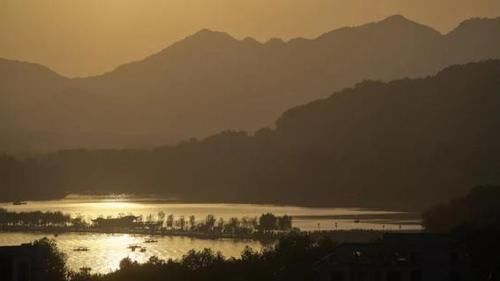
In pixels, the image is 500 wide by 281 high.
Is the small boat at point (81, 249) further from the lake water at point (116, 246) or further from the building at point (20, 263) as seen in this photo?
the building at point (20, 263)

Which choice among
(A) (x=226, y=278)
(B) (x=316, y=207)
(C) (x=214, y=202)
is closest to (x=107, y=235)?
(B) (x=316, y=207)

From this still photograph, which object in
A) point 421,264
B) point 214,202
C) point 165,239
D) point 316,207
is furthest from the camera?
point 214,202

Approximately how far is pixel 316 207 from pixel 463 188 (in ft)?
48.7

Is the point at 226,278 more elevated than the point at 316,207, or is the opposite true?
the point at 316,207

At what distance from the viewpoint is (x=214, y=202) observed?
17400 cm

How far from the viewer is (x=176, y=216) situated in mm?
130500

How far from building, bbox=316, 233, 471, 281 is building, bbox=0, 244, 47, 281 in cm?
616

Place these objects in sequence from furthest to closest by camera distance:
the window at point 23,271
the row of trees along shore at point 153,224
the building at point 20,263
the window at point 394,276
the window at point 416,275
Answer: the row of trees along shore at point 153,224 < the window at point 416,275 < the window at point 394,276 < the window at point 23,271 < the building at point 20,263

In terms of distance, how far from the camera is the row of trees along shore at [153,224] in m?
104

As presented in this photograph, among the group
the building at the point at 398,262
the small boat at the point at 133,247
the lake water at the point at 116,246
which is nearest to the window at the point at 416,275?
the building at the point at 398,262

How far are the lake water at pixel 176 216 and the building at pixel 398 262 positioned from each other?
3754cm

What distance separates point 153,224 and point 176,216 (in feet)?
51.4

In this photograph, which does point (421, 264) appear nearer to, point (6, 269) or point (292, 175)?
point (6, 269)

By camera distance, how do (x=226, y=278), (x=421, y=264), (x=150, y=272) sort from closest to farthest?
1. (x=421, y=264)
2. (x=226, y=278)
3. (x=150, y=272)
